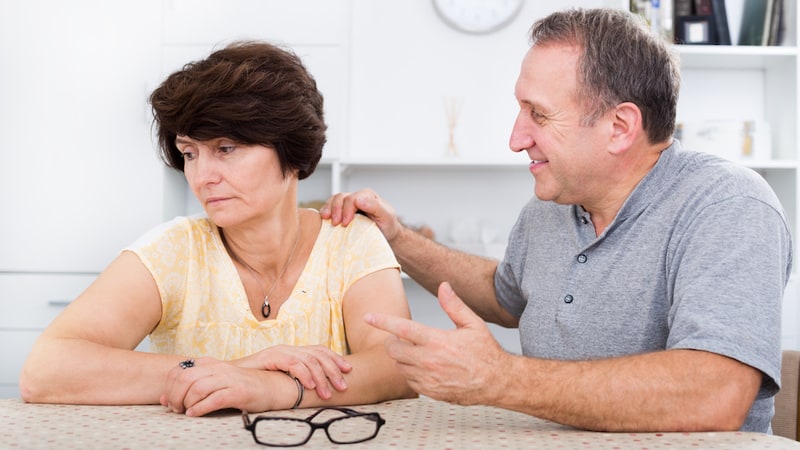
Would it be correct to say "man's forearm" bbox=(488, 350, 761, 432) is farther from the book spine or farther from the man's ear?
the book spine

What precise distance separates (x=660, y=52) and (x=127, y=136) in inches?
91.5

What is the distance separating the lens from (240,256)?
171cm

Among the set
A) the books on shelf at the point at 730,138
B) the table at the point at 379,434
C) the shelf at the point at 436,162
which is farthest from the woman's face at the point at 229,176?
the books on shelf at the point at 730,138

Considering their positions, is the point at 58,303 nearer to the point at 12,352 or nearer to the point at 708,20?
the point at 12,352

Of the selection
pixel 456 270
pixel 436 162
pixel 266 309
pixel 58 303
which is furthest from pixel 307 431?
pixel 58 303

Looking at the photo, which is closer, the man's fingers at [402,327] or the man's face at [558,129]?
the man's fingers at [402,327]

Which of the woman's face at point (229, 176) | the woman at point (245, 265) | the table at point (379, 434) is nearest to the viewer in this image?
the table at point (379, 434)

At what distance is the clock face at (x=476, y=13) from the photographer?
11.6 ft

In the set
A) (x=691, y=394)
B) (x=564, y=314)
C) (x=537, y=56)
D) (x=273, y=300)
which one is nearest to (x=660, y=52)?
(x=537, y=56)

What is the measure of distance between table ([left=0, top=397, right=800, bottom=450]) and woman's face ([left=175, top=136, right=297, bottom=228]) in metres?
0.46

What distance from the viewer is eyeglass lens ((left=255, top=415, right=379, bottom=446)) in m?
1.01

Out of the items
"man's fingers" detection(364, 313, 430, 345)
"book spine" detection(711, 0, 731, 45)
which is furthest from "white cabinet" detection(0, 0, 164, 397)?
"man's fingers" detection(364, 313, 430, 345)

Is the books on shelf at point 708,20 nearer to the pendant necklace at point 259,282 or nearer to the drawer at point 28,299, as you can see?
the pendant necklace at point 259,282

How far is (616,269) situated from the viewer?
1481 millimetres
